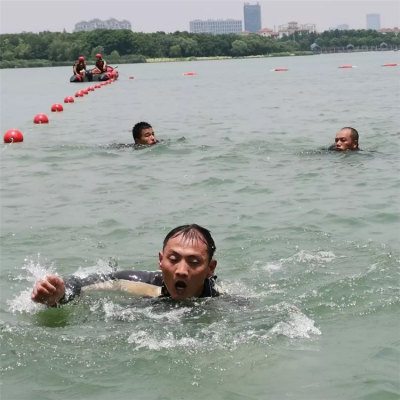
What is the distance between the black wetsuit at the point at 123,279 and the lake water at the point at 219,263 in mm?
103

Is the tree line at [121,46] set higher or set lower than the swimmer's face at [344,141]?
higher

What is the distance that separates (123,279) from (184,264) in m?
0.78

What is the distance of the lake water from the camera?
4914mm

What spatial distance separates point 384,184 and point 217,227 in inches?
133

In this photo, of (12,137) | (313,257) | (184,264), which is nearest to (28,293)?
(184,264)

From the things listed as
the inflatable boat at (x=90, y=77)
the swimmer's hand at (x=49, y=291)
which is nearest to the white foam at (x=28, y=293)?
the swimmer's hand at (x=49, y=291)

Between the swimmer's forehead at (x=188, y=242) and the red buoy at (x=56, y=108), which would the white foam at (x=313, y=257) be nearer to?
the swimmer's forehead at (x=188, y=242)

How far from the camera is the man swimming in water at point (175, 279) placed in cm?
580

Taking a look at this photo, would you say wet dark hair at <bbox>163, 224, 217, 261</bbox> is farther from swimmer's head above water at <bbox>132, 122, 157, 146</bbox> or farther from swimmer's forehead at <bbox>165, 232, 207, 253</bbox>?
swimmer's head above water at <bbox>132, 122, 157, 146</bbox>

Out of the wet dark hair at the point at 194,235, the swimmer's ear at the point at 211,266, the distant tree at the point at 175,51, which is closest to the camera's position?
the wet dark hair at the point at 194,235

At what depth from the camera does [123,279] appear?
6.43 metres

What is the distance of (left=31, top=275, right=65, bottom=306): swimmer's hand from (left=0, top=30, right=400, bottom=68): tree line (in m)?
106

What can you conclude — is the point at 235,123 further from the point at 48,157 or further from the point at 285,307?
the point at 285,307

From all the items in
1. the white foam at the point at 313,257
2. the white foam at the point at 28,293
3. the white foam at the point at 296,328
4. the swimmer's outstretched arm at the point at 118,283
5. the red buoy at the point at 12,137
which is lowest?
the white foam at the point at 313,257
